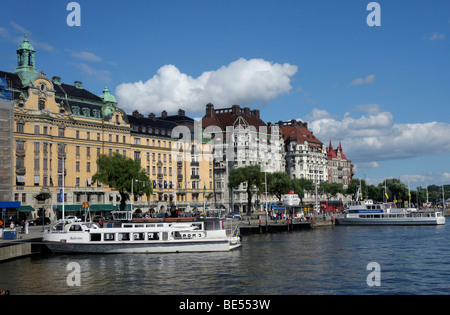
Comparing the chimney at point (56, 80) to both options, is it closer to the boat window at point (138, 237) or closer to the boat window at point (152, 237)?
the boat window at point (138, 237)

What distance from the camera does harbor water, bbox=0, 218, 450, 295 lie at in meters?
44.8

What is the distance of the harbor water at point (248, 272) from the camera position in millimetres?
44769

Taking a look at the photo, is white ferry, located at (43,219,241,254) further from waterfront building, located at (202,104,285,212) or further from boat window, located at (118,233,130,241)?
waterfront building, located at (202,104,285,212)

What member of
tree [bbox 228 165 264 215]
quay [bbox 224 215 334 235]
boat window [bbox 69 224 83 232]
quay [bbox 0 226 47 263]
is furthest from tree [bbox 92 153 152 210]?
tree [bbox 228 165 264 215]

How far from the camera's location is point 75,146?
122188 millimetres

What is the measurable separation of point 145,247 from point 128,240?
260 centimetres

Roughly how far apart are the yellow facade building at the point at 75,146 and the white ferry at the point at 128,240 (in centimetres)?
2482

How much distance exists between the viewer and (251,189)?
143 m

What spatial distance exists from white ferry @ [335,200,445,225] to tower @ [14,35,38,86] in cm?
8383

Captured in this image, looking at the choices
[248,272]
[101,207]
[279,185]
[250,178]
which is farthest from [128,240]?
[279,185]

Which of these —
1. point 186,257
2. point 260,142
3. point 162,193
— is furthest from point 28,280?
point 260,142

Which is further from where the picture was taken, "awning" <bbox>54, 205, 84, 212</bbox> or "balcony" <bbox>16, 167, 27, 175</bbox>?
"awning" <bbox>54, 205, 84, 212</bbox>
